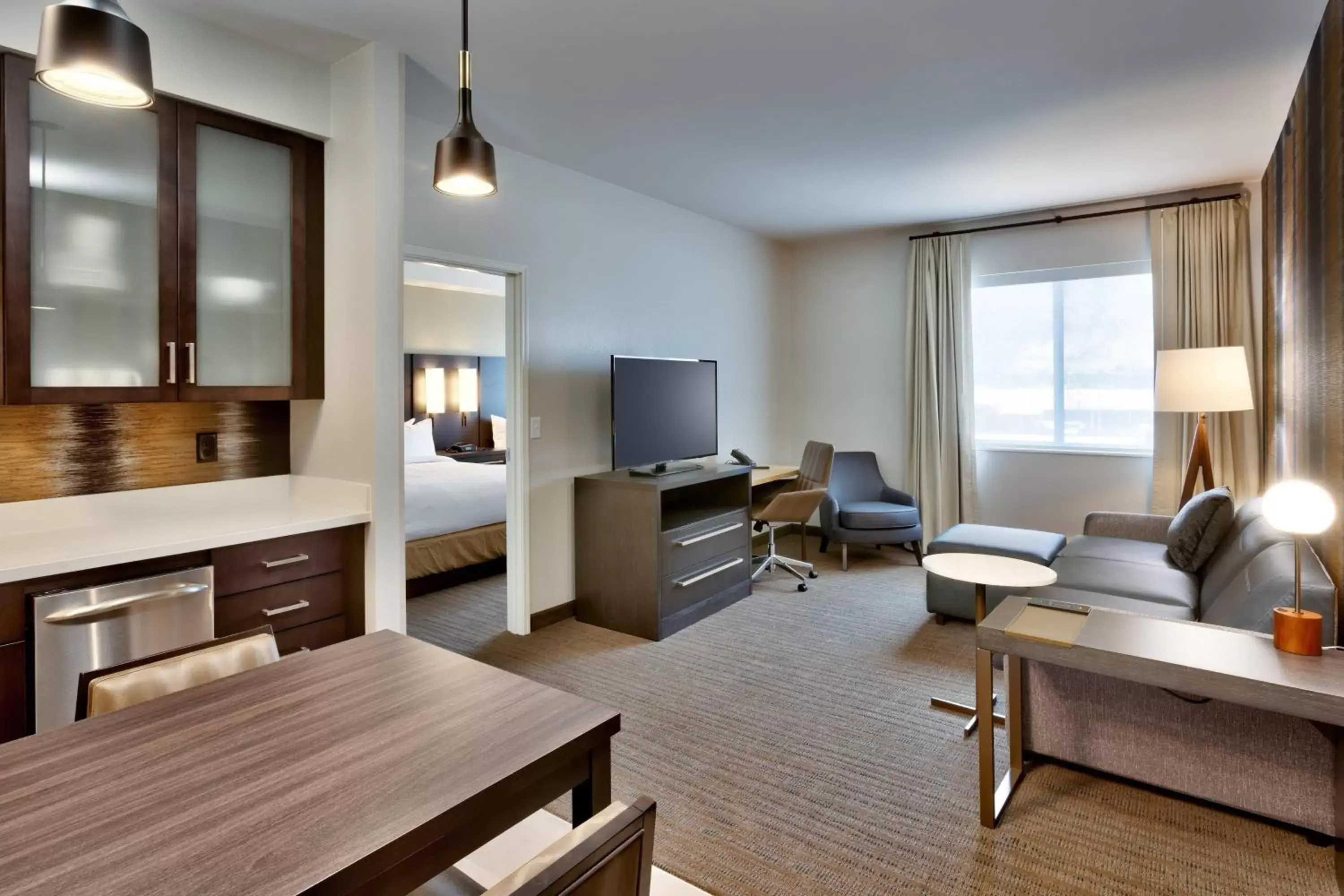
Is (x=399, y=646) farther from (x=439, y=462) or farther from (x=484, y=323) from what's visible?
(x=484, y=323)

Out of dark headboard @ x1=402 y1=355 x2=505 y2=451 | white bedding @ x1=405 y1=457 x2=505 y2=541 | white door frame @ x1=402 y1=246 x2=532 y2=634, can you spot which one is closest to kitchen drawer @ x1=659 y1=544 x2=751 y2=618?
white door frame @ x1=402 y1=246 x2=532 y2=634

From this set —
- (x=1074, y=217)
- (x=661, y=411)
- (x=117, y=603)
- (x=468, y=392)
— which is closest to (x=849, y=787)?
(x=117, y=603)

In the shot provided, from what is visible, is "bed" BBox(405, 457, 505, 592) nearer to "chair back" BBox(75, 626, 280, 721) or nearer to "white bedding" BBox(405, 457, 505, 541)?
"white bedding" BBox(405, 457, 505, 541)

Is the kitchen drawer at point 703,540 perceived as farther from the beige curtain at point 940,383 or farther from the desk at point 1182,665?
the desk at point 1182,665

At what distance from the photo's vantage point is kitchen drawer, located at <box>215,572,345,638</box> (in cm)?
235

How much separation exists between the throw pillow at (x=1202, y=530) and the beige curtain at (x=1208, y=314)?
4.31 feet

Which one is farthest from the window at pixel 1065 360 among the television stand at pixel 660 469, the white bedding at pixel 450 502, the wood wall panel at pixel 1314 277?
the white bedding at pixel 450 502

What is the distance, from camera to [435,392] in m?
7.62

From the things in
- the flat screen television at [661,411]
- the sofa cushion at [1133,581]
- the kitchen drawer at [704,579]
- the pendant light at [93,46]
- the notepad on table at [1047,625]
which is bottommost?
the kitchen drawer at [704,579]

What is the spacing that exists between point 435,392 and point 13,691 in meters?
5.90

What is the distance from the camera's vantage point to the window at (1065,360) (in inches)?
195

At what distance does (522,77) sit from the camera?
2.92m

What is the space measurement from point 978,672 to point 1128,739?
2.07 ft

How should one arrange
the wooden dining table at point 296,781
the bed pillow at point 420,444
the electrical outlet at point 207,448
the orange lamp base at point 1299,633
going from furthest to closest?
the bed pillow at point 420,444 → the electrical outlet at point 207,448 → the orange lamp base at point 1299,633 → the wooden dining table at point 296,781
